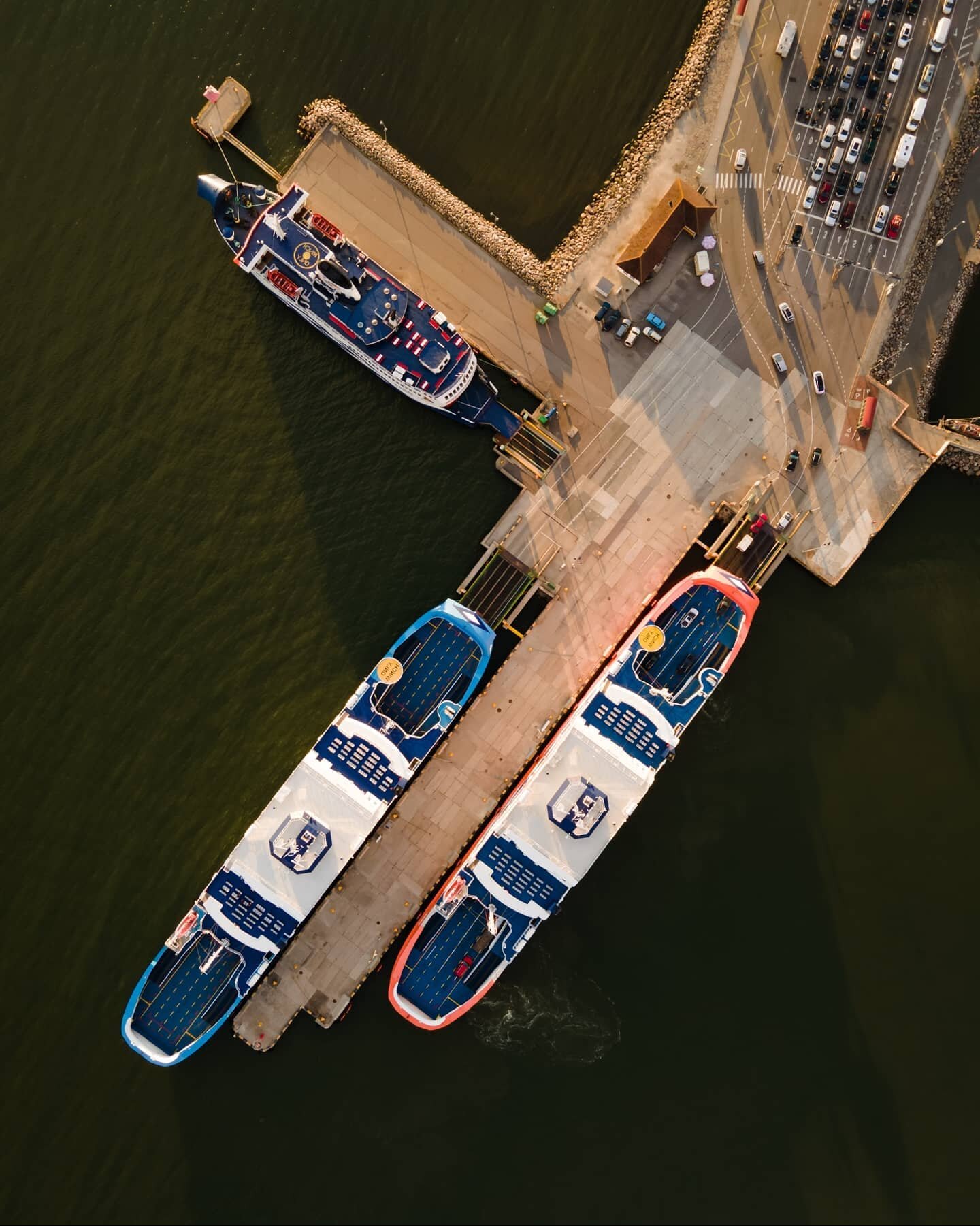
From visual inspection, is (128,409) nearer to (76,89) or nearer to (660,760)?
(76,89)

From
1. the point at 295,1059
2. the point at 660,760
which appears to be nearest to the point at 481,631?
the point at 660,760

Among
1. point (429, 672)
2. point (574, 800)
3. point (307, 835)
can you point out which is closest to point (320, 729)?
point (307, 835)

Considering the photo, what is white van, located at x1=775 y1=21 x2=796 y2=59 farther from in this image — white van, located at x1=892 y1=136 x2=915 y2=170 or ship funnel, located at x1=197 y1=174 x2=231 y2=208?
ship funnel, located at x1=197 y1=174 x2=231 y2=208

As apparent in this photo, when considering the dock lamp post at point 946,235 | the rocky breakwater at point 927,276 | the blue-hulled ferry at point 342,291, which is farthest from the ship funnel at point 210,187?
the dock lamp post at point 946,235

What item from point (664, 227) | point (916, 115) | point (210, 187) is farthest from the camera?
point (664, 227)

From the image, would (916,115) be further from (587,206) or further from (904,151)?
(587,206)

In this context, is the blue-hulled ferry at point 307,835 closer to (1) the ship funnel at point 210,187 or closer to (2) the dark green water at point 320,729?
(2) the dark green water at point 320,729
